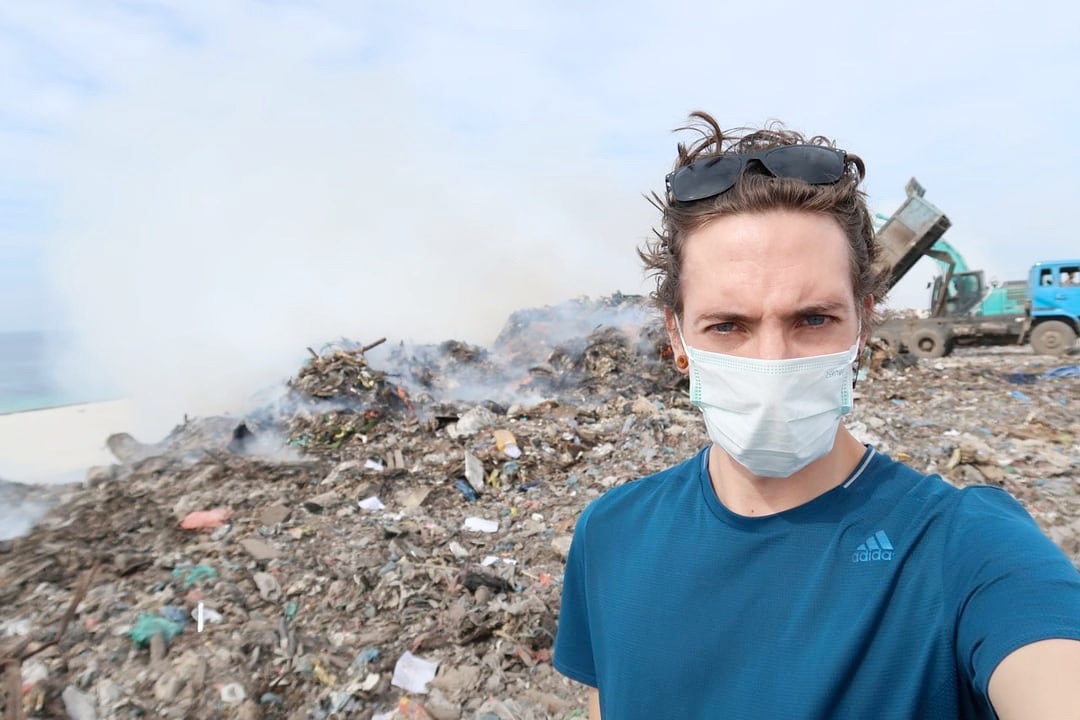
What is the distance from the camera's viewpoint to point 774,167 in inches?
46.3

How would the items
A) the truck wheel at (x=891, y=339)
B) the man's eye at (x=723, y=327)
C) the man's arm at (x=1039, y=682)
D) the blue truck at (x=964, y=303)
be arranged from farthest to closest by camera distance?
the truck wheel at (x=891, y=339) < the blue truck at (x=964, y=303) < the man's eye at (x=723, y=327) < the man's arm at (x=1039, y=682)

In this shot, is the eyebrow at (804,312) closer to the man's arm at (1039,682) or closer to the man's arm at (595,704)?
the man's arm at (1039,682)

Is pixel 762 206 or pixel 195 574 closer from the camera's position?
pixel 762 206

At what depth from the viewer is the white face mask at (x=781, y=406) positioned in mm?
1223

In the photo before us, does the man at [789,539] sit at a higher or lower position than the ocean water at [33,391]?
higher

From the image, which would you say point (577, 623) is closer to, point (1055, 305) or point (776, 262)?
point (776, 262)

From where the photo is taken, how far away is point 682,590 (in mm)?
1117

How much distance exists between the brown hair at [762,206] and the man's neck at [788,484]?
0.30 m

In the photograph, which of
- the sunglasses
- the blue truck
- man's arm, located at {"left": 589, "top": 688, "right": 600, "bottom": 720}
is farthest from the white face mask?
the blue truck

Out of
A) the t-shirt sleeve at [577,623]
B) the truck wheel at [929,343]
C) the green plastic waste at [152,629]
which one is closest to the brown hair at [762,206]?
the t-shirt sleeve at [577,623]

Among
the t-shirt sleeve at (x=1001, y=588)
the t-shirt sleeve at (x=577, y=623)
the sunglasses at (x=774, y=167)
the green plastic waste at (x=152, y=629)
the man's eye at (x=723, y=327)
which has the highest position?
the sunglasses at (x=774, y=167)

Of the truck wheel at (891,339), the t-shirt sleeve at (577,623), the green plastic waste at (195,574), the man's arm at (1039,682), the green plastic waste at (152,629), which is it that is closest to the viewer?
the man's arm at (1039,682)

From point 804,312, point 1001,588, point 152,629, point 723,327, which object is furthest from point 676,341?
point 152,629

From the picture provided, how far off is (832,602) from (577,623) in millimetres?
601
